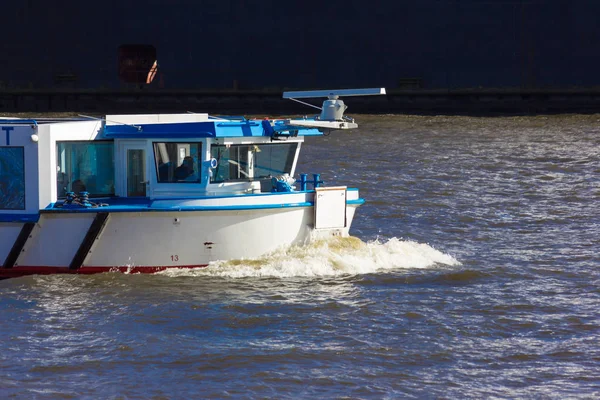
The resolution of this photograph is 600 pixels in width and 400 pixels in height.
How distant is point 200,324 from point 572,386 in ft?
14.1

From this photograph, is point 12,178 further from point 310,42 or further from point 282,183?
point 310,42

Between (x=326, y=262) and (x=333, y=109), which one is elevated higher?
(x=333, y=109)

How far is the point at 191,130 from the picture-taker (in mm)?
14758

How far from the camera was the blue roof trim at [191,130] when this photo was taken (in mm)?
14680

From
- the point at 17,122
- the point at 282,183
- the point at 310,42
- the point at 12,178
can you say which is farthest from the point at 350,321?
the point at 310,42

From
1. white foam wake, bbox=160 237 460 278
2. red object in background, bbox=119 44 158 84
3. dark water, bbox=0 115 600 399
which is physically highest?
red object in background, bbox=119 44 158 84

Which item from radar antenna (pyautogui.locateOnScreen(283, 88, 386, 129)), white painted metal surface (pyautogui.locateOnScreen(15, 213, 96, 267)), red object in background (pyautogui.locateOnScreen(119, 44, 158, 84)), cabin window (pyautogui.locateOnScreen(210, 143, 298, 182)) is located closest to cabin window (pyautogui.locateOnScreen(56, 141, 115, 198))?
white painted metal surface (pyautogui.locateOnScreen(15, 213, 96, 267))

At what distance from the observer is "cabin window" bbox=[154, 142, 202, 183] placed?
1489cm

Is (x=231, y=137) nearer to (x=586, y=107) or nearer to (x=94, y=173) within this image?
(x=94, y=173)

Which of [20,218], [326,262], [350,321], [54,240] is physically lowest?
[350,321]

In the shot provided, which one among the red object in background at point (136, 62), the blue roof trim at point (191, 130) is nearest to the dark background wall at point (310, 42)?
the red object in background at point (136, 62)

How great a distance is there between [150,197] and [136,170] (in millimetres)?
470

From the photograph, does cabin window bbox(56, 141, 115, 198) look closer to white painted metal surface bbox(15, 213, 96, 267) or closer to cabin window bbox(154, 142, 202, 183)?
white painted metal surface bbox(15, 213, 96, 267)

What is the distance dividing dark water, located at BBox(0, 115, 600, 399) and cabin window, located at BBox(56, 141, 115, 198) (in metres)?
1.28
